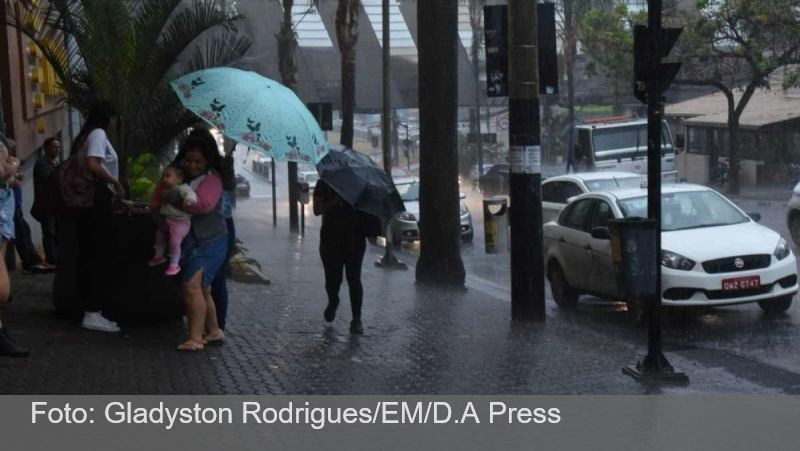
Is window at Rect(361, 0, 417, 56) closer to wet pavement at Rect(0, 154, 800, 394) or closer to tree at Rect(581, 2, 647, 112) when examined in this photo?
tree at Rect(581, 2, 647, 112)

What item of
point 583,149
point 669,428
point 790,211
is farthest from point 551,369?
point 583,149

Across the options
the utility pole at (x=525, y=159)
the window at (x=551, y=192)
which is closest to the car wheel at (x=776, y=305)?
the utility pole at (x=525, y=159)

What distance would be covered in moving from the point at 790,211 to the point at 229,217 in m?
14.4

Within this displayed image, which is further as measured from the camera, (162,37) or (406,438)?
(162,37)

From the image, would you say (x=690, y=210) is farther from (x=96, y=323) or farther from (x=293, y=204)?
(x=293, y=204)

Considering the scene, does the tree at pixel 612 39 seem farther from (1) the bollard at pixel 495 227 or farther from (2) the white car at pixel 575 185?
(1) the bollard at pixel 495 227

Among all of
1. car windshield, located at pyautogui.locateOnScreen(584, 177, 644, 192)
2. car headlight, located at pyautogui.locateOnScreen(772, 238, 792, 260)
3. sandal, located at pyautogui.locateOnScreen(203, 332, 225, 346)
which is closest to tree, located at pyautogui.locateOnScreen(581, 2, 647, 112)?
car windshield, located at pyautogui.locateOnScreen(584, 177, 644, 192)

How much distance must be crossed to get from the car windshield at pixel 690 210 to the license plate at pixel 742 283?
117cm

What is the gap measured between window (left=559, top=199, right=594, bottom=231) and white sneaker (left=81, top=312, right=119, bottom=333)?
6820 mm

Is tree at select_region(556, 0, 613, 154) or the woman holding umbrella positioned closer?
the woman holding umbrella

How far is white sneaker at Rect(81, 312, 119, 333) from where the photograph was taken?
957 cm

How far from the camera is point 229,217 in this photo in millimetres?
9438

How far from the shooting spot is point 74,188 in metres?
9.20

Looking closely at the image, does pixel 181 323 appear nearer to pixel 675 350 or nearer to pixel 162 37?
pixel 162 37
